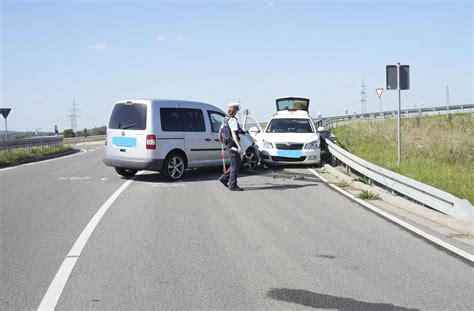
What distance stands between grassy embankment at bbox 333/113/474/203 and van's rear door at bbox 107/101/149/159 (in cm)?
638

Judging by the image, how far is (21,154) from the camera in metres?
22.5

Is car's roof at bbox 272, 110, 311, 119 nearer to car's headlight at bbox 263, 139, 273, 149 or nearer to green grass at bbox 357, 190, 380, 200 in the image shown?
car's headlight at bbox 263, 139, 273, 149

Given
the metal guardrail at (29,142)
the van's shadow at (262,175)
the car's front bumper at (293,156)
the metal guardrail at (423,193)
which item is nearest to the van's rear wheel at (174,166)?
the van's shadow at (262,175)

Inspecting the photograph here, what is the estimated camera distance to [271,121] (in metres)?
18.0

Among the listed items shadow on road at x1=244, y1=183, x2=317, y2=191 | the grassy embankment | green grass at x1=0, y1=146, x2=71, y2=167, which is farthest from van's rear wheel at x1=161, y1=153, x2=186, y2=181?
green grass at x1=0, y1=146, x2=71, y2=167

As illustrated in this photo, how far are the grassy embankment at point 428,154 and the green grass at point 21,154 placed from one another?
1292cm

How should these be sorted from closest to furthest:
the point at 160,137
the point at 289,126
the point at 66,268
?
the point at 66,268
the point at 160,137
the point at 289,126

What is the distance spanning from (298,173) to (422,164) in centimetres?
338

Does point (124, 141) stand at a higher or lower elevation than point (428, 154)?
higher

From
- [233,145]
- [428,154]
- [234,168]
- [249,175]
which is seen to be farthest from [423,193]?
[428,154]

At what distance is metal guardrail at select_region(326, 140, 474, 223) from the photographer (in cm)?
764

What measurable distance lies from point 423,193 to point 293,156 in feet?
22.0

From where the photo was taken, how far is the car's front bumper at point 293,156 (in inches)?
610

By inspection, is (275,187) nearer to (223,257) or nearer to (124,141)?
(124,141)
